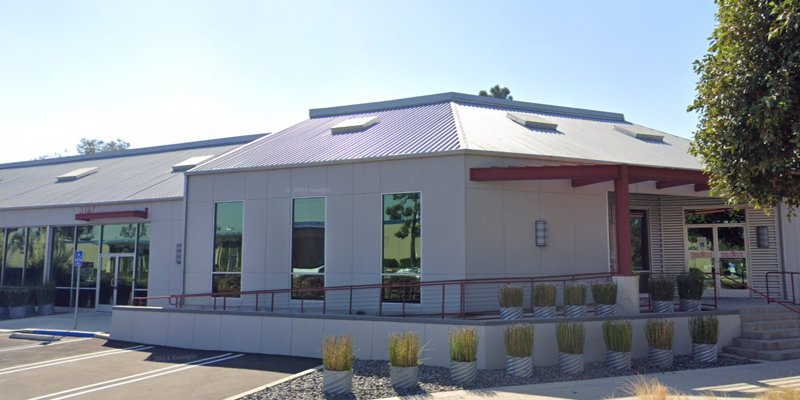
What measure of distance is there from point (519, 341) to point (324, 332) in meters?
4.53

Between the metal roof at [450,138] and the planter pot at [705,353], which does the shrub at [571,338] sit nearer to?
the planter pot at [705,353]

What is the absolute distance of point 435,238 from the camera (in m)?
14.5

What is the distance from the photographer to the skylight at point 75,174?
27375 mm

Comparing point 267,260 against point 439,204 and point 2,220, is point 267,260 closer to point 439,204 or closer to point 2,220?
point 439,204

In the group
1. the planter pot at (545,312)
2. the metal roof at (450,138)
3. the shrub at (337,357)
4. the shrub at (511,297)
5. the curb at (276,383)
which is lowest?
the curb at (276,383)

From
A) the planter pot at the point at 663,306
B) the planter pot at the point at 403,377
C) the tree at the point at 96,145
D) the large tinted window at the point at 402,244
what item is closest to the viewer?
the planter pot at the point at 403,377

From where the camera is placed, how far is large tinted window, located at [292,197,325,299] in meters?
16.0

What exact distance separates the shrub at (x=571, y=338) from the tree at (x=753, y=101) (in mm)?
3611

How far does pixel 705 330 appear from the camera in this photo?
1198 cm

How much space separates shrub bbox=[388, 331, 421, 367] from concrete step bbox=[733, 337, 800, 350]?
7.85 m

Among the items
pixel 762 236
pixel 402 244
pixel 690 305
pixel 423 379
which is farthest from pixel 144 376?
pixel 762 236

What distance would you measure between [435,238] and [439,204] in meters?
0.85

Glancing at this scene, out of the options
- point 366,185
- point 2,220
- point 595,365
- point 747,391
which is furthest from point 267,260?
point 2,220

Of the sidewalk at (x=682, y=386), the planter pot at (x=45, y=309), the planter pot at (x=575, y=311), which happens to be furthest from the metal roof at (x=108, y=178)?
the sidewalk at (x=682, y=386)
